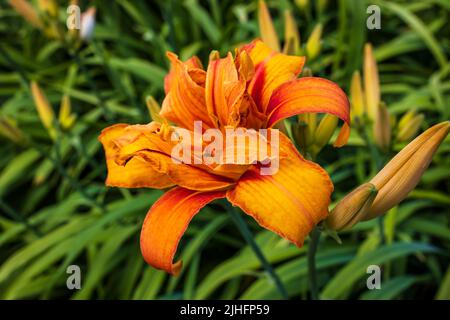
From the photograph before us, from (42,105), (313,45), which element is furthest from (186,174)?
(42,105)

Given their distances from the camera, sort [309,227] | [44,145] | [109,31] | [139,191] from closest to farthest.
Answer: [309,227]
[139,191]
[44,145]
[109,31]

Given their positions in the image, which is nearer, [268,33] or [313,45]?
[268,33]

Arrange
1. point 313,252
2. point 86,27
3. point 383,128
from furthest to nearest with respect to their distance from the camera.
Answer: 1. point 86,27
2. point 383,128
3. point 313,252

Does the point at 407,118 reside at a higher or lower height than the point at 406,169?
higher

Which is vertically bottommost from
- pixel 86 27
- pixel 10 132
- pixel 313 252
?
pixel 313 252

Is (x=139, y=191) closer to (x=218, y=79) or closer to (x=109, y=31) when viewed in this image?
(x=109, y=31)

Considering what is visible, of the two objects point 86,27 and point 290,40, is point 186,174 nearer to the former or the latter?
point 290,40

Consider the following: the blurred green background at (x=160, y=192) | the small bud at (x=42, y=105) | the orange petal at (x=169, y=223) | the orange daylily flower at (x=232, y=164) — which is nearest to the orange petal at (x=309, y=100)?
the orange daylily flower at (x=232, y=164)
